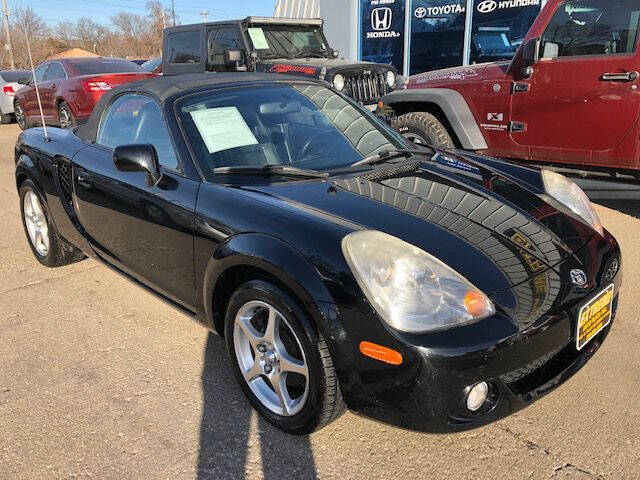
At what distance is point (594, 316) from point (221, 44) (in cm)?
750

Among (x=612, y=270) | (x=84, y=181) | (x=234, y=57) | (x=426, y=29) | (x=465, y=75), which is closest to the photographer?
(x=612, y=270)

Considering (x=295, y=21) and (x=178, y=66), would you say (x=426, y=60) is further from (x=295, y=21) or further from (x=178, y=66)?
(x=178, y=66)

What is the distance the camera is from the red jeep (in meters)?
4.68

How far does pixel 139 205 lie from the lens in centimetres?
295

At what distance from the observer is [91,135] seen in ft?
12.1

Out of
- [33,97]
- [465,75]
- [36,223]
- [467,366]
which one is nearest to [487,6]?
[465,75]

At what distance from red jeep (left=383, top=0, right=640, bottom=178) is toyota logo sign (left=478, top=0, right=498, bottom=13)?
6.20m

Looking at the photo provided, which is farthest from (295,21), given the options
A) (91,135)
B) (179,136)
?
(179,136)

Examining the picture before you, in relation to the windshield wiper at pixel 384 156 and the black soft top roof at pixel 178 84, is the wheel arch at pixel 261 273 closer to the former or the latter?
the windshield wiper at pixel 384 156

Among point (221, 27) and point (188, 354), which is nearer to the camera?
point (188, 354)

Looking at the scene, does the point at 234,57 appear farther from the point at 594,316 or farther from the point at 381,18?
the point at 381,18

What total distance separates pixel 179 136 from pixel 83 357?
52.4 inches

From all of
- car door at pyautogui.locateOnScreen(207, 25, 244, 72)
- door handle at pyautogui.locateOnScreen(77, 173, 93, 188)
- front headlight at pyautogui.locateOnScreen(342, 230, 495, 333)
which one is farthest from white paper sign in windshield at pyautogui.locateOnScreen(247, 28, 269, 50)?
front headlight at pyautogui.locateOnScreen(342, 230, 495, 333)

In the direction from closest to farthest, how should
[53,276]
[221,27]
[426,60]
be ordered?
[53,276] → [221,27] → [426,60]
